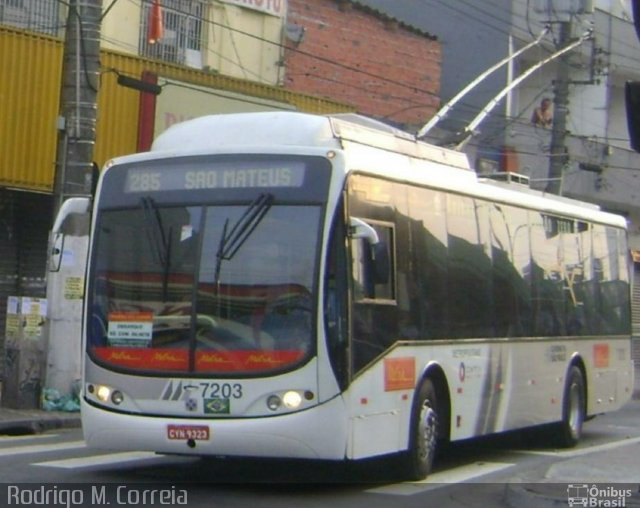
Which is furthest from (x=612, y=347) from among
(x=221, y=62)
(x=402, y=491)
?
(x=221, y=62)

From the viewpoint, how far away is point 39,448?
14656 millimetres

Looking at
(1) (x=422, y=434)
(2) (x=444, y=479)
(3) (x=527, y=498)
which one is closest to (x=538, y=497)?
(3) (x=527, y=498)

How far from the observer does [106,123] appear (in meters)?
22.3

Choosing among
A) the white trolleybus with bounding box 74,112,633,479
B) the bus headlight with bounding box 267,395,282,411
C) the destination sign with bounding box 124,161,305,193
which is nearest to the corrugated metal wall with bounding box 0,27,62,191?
the white trolleybus with bounding box 74,112,633,479

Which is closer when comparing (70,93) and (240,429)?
(240,429)

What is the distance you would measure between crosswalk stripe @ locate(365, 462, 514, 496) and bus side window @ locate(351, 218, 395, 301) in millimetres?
1750

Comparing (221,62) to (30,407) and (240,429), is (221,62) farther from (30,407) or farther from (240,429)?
(240,429)

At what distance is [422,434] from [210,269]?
9.02ft

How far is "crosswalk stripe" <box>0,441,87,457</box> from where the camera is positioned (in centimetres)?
1410

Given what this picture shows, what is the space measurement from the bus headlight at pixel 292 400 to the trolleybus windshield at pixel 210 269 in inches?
9.6

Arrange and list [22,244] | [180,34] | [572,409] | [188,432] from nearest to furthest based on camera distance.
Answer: [188,432] < [572,409] < [22,244] < [180,34]

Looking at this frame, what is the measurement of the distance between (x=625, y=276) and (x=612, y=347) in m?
1.24

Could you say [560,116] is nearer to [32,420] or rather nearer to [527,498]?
[32,420]

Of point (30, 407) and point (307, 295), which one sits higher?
point (307, 295)
